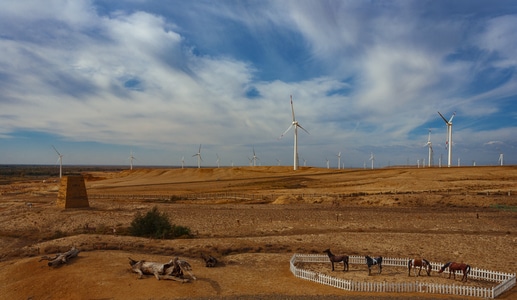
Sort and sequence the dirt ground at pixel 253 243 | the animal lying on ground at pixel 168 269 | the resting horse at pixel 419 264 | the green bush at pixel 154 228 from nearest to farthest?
the dirt ground at pixel 253 243, the animal lying on ground at pixel 168 269, the resting horse at pixel 419 264, the green bush at pixel 154 228

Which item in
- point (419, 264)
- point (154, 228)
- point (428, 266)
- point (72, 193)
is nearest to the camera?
point (419, 264)

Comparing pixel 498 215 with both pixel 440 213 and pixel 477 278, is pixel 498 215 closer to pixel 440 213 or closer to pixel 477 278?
pixel 440 213

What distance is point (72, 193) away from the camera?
4500 centimetres

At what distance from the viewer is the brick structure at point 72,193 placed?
44500mm

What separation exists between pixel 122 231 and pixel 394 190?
44690 mm

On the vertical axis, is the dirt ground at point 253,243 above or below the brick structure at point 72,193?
below

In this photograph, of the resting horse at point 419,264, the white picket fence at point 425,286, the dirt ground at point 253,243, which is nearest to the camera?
the white picket fence at point 425,286

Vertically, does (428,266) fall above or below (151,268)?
above

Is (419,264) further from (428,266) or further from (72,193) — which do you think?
(72,193)

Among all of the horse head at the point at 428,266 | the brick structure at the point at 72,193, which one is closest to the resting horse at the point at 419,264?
the horse head at the point at 428,266

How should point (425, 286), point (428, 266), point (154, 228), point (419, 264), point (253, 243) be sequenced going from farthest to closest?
point (154, 228) < point (253, 243) < point (428, 266) < point (419, 264) < point (425, 286)

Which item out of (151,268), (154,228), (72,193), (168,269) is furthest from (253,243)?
(72,193)

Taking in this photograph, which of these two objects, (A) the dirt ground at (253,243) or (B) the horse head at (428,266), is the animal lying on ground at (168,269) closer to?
(A) the dirt ground at (253,243)

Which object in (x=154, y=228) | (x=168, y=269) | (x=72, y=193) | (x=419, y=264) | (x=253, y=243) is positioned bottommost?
(x=253, y=243)
